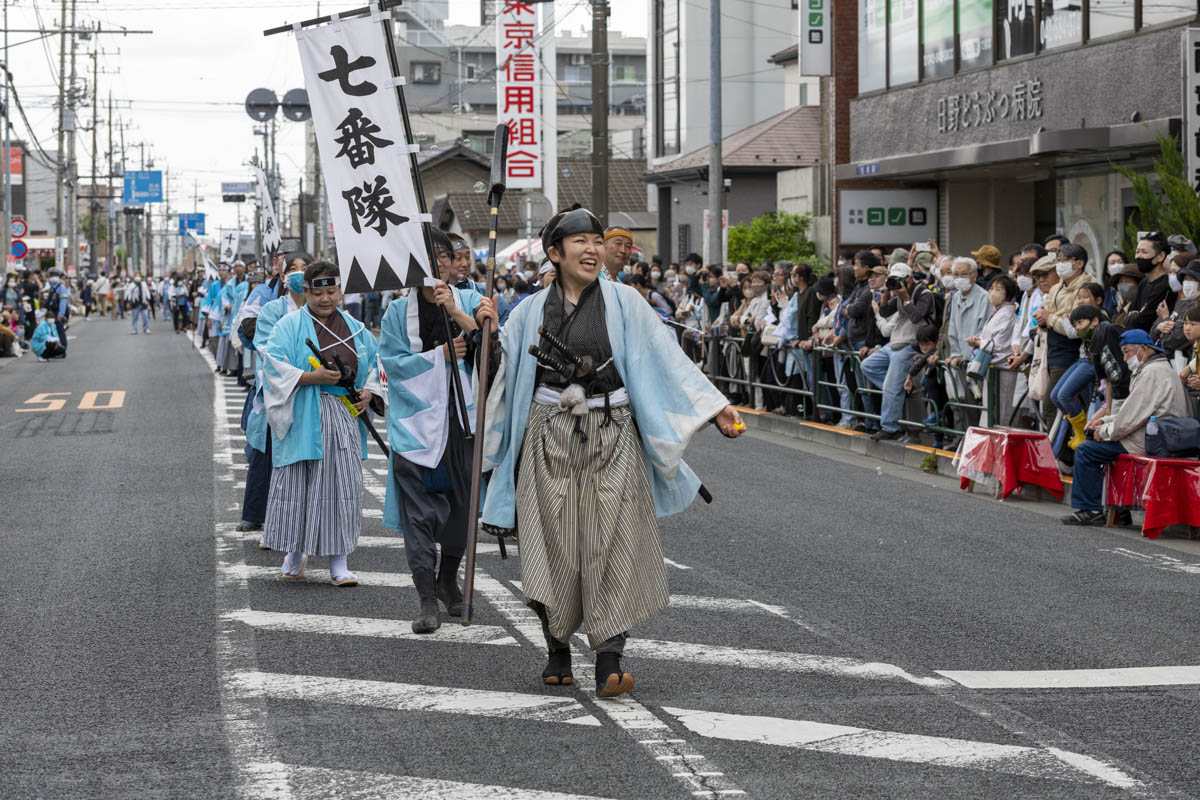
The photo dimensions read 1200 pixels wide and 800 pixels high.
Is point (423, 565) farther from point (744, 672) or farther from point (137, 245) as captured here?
point (137, 245)

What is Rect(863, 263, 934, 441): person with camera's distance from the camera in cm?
1459

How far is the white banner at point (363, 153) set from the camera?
7168mm

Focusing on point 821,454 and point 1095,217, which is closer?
point 821,454

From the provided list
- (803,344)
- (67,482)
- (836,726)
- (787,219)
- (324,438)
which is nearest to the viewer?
(836,726)

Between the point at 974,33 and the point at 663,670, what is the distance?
747 inches

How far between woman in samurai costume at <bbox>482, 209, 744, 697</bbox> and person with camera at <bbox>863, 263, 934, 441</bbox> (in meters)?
8.80

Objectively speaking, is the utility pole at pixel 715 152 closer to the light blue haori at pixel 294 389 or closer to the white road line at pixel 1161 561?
the white road line at pixel 1161 561

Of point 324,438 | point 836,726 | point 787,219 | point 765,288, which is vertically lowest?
point 836,726

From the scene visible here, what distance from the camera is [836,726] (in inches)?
220

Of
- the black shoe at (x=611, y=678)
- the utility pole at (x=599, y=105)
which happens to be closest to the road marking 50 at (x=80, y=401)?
the utility pole at (x=599, y=105)

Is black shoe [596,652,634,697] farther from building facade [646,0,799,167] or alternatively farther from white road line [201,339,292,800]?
building facade [646,0,799,167]

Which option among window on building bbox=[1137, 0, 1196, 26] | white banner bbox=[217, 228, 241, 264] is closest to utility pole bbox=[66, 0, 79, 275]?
white banner bbox=[217, 228, 241, 264]

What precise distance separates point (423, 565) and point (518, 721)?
173 centimetres

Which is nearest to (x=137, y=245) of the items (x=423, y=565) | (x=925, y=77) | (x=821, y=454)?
(x=925, y=77)
